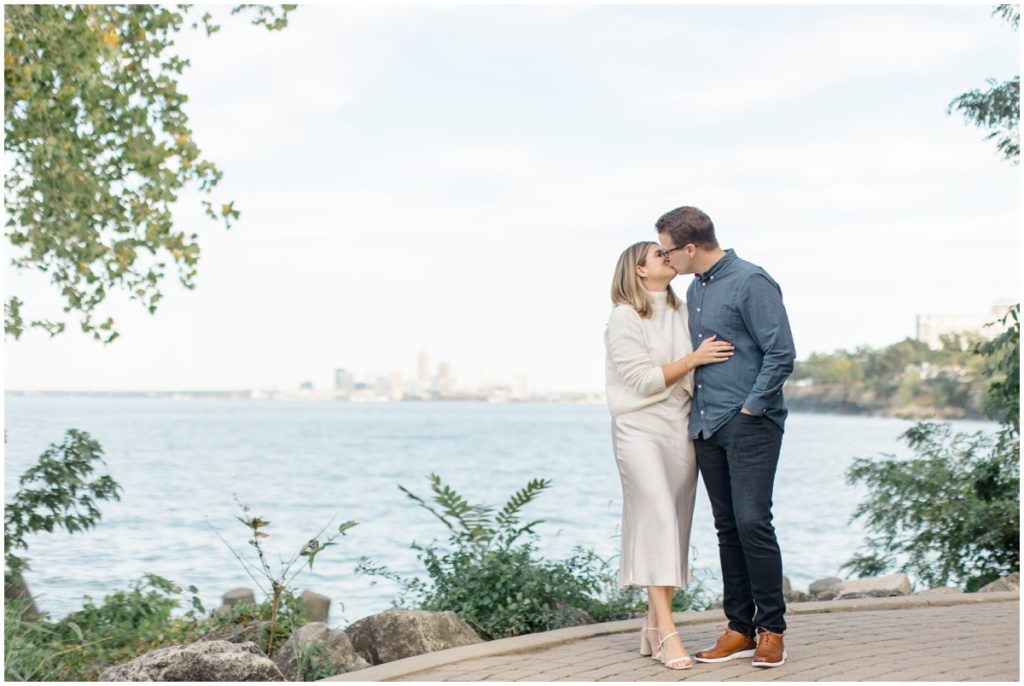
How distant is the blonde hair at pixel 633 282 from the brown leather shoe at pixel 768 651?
5.43 feet

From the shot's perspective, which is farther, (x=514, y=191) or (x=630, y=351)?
(x=514, y=191)

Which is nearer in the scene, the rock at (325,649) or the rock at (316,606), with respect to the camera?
the rock at (325,649)

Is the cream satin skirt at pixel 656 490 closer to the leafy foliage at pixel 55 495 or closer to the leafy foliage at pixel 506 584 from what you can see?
Answer: the leafy foliage at pixel 506 584

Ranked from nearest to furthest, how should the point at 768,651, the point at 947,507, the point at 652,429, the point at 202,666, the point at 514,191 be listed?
the point at 768,651 < the point at 202,666 < the point at 652,429 < the point at 947,507 < the point at 514,191

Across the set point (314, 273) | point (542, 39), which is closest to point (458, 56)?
point (542, 39)

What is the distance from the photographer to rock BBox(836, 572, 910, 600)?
8.92m

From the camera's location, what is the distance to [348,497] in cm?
4331

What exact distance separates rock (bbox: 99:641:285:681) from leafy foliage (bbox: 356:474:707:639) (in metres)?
1.59

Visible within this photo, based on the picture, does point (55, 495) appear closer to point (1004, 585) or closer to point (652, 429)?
point (652, 429)

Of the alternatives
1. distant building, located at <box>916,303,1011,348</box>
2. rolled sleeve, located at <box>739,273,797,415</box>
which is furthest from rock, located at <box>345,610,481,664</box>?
distant building, located at <box>916,303,1011,348</box>

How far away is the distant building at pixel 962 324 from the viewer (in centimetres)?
947

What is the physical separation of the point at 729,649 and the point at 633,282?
1.89 metres

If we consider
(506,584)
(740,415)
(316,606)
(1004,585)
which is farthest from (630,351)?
(316,606)

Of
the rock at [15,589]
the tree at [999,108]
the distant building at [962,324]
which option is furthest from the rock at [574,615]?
the tree at [999,108]
